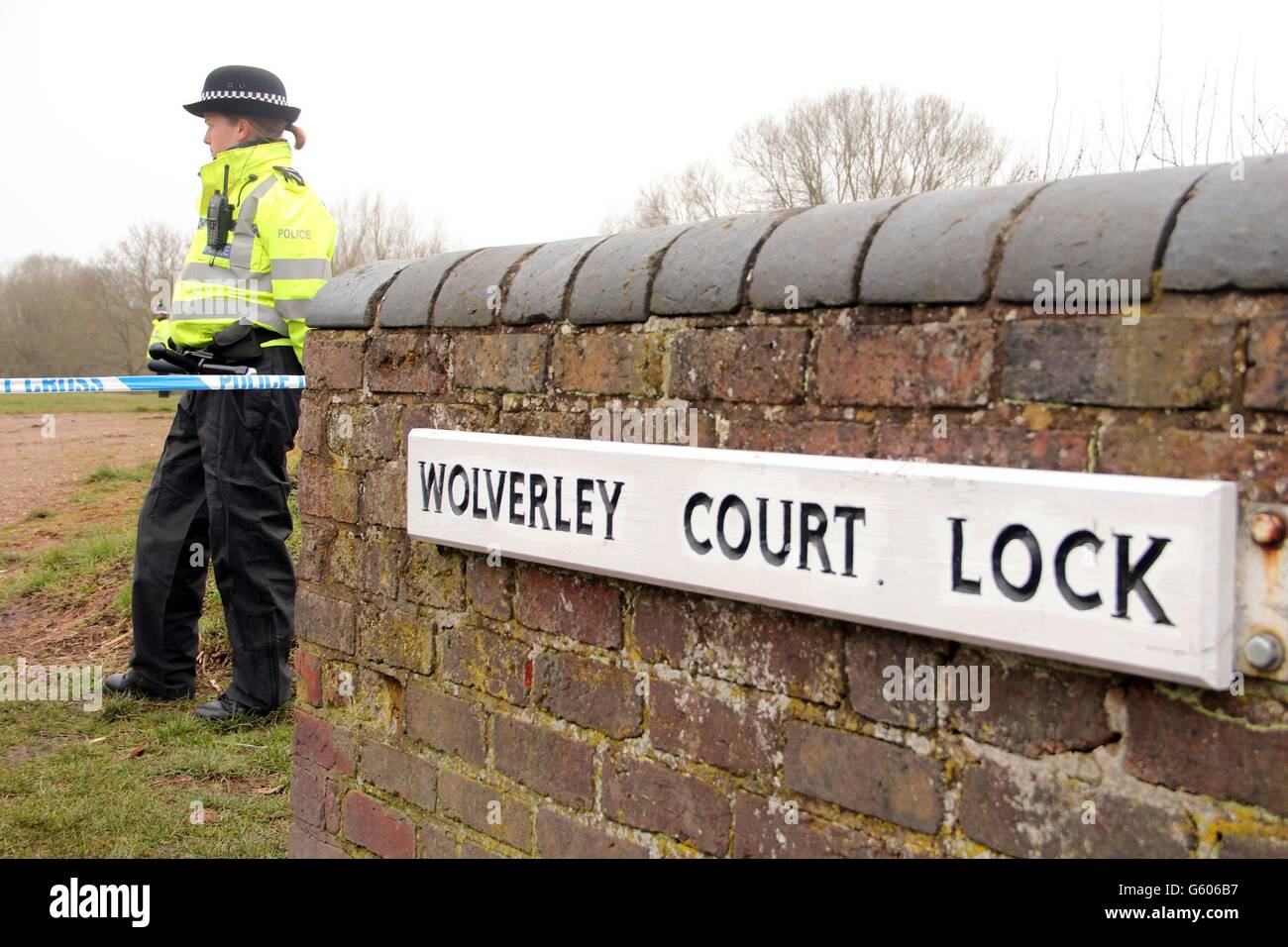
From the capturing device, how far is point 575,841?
206 cm

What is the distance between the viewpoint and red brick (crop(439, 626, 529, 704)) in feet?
7.15

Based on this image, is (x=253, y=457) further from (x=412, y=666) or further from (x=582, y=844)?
(x=582, y=844)

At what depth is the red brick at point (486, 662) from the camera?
2.18 meters

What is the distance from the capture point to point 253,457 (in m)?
3.86

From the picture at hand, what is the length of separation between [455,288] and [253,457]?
1.87m

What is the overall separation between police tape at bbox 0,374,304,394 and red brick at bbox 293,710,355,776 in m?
1.43

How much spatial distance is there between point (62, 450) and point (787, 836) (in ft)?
36.9

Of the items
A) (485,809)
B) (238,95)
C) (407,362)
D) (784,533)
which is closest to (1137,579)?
(784,533)

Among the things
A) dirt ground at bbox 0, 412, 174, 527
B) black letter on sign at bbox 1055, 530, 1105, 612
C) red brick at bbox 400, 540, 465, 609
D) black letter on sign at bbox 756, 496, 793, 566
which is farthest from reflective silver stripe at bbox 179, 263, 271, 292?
dirt ground at bbox 0, 412, 174, 527

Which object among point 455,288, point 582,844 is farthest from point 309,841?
point 455,288

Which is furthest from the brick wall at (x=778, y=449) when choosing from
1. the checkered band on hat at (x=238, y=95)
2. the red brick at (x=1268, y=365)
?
the checkered band on hat at (x=238, y=95)

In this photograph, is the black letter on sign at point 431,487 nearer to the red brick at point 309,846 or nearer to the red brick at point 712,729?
the red brick at point 712,729

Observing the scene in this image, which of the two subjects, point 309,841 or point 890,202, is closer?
point 890,202

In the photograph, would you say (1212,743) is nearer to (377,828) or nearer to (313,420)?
(377,828)
